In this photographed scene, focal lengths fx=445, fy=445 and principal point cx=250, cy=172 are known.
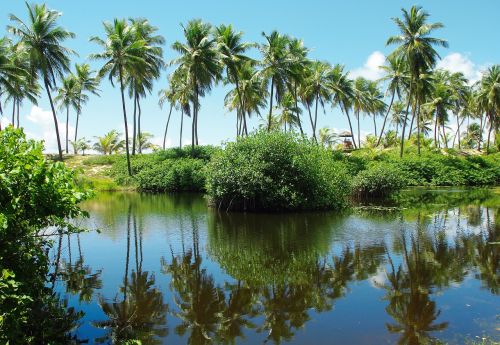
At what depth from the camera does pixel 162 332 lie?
729 cm

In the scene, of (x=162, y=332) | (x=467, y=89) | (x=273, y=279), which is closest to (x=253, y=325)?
(x=162, y=332)

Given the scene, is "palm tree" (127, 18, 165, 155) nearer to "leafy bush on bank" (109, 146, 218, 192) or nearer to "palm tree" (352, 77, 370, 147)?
"leafy bush on bank" (109, 146, 218, 192)

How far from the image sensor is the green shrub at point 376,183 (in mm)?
29844

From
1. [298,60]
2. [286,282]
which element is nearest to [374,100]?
[298,60]

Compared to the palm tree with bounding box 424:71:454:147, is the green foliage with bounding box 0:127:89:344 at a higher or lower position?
lower

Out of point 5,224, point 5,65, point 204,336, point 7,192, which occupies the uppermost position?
point 5,65

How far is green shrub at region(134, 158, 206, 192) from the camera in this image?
126 ft

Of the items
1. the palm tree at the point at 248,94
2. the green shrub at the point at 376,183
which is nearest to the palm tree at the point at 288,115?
the palm tree at the point at 248,94

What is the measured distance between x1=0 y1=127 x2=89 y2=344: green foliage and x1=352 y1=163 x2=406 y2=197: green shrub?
2528 centimetres

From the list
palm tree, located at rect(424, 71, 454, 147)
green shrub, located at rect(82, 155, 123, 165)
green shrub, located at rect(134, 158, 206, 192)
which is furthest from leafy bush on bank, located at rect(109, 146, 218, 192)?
palm tree, located at rect(424, 71, 454, 147)

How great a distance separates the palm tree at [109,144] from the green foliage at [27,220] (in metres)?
59.5

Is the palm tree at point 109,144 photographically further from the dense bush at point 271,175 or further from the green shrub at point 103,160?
the dense bush at point 271,175

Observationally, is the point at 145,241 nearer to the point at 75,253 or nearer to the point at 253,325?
the point at 75,253

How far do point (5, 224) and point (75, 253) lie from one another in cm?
852
